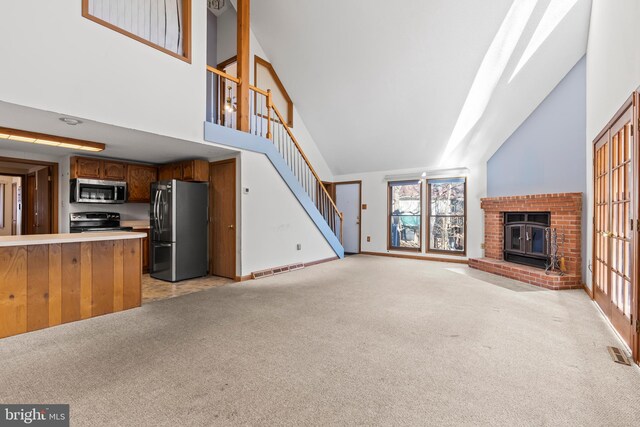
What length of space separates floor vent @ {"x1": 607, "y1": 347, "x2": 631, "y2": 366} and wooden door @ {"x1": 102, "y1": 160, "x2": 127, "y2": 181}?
22.2 ft

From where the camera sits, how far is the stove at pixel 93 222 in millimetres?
4996

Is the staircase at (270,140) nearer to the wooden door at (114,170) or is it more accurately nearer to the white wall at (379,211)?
the white wall at (379,211)

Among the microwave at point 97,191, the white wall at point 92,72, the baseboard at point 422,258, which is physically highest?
the white wall at point 92,72

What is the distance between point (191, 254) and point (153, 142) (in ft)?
6.25

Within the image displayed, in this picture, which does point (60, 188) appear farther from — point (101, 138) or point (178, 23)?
point (178, 23)

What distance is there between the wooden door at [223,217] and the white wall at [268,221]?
22 centimetres

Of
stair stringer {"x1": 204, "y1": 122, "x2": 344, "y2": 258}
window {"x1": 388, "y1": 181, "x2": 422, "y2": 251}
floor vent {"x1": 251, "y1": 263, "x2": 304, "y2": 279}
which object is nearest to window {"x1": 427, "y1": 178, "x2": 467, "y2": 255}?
window {"x1": 388, "y1": 181, "x2": 422, "y2": 251}

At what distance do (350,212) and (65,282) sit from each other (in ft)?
21.4

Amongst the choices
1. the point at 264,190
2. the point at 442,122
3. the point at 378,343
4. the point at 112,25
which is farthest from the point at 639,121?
the point at 112,25

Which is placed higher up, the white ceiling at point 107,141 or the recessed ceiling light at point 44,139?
the white ceiling at point 107,141

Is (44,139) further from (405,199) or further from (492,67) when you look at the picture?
(405,199)

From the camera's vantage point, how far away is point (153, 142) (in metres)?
4.10

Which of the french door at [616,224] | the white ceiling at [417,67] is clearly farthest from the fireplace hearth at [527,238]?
the white ceiling at [417,67]

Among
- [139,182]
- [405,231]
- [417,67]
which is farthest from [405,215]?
[139,182]
